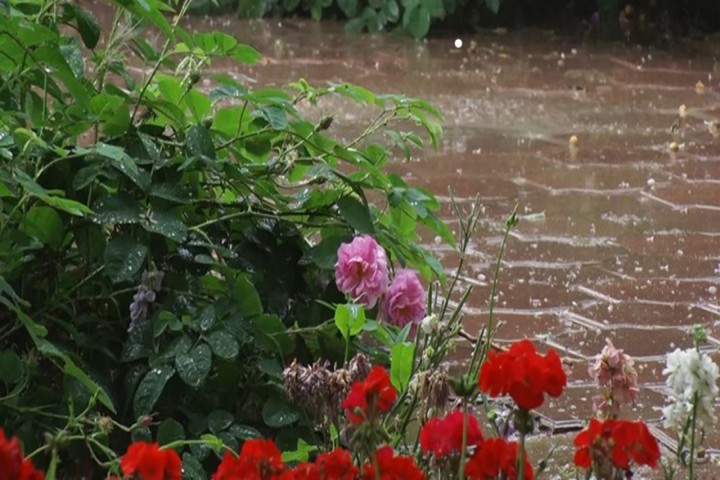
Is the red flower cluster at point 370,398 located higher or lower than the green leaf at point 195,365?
higher

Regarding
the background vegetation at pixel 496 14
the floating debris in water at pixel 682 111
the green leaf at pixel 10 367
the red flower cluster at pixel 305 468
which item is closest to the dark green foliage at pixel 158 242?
the green leaf at pixel 10 367

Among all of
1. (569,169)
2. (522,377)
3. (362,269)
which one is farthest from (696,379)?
(569,169)

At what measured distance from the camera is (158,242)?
261 cm

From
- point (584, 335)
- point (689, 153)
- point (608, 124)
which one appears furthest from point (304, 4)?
point (584, 335)

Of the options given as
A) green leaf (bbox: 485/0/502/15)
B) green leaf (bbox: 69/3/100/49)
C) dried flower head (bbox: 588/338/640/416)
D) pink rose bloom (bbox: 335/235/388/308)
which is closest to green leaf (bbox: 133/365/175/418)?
pink rose bloom (bbox: 335/235/388/308)

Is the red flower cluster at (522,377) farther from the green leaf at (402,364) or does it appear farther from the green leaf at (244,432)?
the green leaf at (244,432)

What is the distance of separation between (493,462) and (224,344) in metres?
0.98

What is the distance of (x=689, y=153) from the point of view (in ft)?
19.5

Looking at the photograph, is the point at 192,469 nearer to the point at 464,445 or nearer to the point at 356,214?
the point at 356,214

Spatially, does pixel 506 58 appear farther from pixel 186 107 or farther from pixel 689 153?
pixel 186 107

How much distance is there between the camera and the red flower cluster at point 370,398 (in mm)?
1410

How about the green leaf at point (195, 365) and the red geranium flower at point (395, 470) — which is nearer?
the red geranium flower at point (395, 470)

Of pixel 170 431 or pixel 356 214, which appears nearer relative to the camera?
pixel 170 431

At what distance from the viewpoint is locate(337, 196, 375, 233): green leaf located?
2.72 metres
